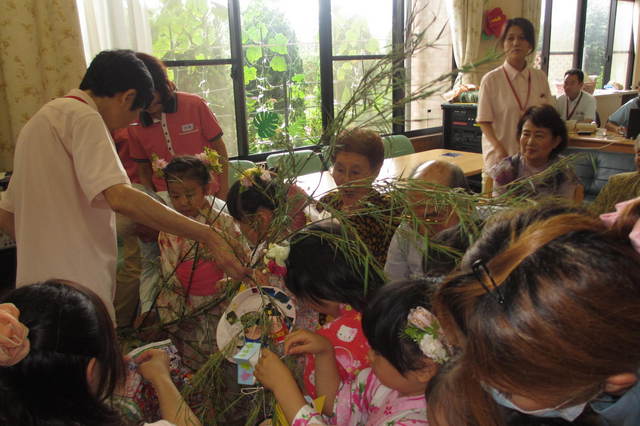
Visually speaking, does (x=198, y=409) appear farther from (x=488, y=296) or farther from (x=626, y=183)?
(x=626, y=183)

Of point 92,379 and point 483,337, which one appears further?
point 92,379

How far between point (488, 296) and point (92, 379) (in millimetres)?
721

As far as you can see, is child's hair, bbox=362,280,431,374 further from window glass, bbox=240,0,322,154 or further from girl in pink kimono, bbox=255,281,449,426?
window glass, bbox=240,0,322,154

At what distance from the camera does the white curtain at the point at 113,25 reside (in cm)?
334

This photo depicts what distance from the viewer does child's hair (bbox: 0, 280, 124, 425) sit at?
2.78 ft

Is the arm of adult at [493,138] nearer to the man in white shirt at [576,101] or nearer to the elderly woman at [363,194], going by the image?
the elderly woman at [363,194]

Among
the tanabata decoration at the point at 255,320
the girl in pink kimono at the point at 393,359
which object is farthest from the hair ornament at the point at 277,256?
the girl in pink kimono at the point at 393,359

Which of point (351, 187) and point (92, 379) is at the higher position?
point (351, 187)

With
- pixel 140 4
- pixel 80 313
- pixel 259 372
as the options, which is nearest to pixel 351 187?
pixel 259 372

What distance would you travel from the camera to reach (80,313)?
3.03ft

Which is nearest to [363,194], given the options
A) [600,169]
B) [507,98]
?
[507,98]

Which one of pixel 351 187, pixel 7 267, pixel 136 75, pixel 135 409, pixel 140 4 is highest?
pixel 140 4

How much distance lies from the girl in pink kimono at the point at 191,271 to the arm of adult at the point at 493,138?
6.54ft

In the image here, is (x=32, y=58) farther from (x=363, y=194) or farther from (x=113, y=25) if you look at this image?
(x=363, y=194)
